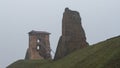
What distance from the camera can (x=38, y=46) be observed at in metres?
56.1

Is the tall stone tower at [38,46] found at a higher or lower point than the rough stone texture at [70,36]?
lower

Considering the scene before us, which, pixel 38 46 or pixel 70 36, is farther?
pixel 38 46

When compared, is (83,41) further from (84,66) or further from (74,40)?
(84,66)

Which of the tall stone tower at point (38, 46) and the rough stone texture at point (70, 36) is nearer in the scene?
the rough stone texture at point (70, 36)

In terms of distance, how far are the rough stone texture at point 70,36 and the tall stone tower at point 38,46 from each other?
677 inches

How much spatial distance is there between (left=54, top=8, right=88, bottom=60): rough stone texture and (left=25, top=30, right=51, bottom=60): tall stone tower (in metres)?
17.2

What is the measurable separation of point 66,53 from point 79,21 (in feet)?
15.0

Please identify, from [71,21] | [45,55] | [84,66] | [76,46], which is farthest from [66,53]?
[45,55]

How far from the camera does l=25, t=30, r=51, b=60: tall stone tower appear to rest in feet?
179

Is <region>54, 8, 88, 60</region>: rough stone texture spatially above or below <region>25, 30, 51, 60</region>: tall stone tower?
above

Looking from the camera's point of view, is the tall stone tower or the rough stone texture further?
the tall stone tower

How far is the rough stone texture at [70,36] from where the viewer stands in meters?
35.4

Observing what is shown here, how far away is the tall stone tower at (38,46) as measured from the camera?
54.7 metres

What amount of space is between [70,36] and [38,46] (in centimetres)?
2071
